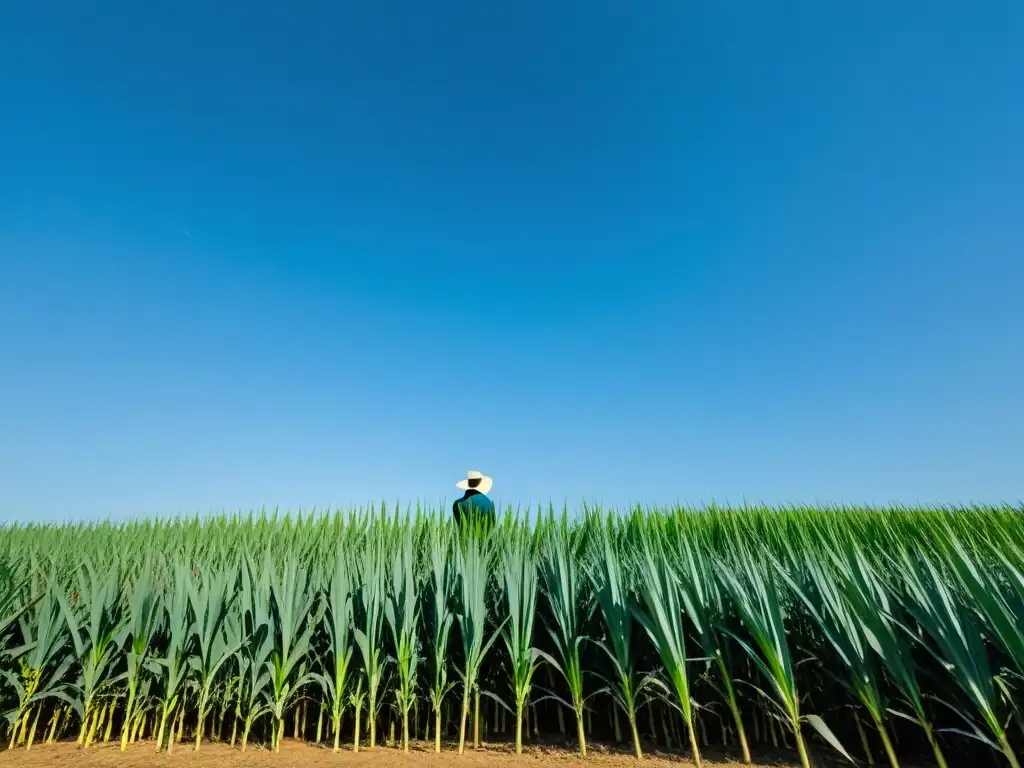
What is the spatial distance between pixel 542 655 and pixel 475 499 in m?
3.61

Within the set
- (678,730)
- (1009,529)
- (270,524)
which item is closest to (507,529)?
(678,730)

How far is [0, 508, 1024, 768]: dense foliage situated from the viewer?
221cm

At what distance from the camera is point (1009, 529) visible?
19.3 ft

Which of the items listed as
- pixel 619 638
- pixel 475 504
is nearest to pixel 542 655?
pixel 619 638

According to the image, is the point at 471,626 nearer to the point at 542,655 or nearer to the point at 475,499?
the point at 542,655

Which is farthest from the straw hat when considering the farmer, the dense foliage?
the dense foliage

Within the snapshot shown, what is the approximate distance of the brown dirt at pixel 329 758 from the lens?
2.23 m

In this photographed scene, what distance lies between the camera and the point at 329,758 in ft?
7.64

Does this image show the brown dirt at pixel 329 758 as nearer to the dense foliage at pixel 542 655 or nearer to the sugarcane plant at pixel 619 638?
the dense foliage at pixel 542 655

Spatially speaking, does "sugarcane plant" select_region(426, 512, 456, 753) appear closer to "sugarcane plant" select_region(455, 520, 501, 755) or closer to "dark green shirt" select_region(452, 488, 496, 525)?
"sugarcane plant" select_region(455, 520, 501, 755)

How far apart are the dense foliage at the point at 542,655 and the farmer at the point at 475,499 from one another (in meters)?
2.53

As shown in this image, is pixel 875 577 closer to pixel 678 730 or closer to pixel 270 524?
pixel 678 730

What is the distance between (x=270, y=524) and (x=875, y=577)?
21.6 feet

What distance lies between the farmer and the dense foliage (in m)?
2.53
